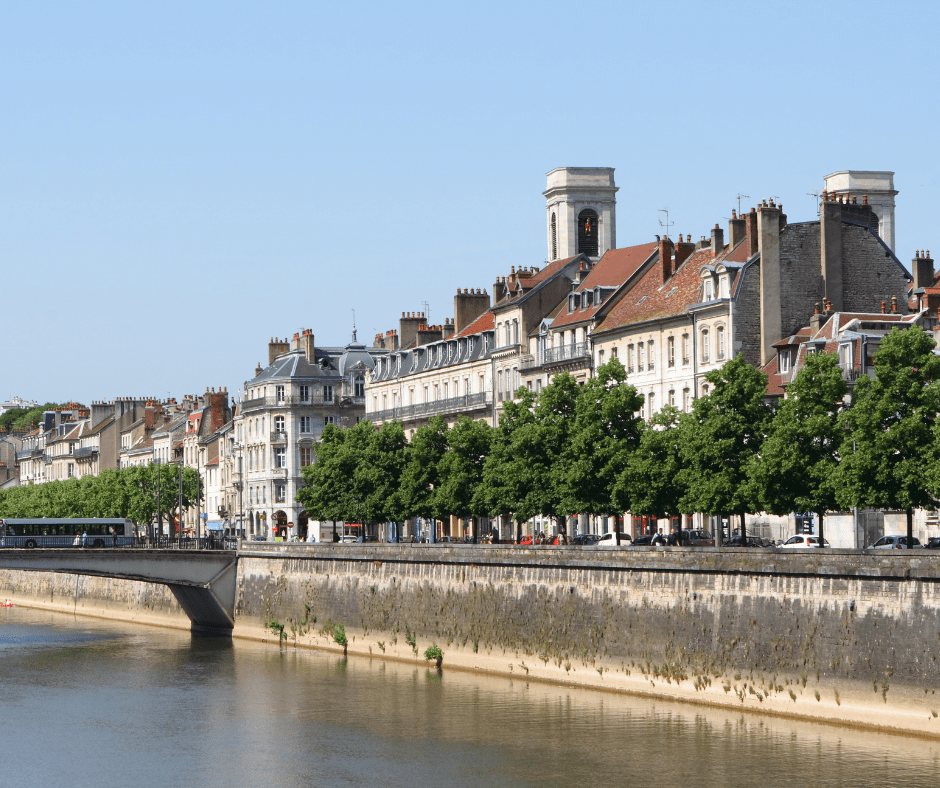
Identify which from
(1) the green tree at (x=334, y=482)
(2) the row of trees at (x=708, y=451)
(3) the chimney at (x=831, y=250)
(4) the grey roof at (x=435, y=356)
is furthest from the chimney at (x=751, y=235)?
(4) the grey roof at (x=435, y=356)

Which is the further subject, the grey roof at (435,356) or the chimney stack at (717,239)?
the grey roof at (435,356)

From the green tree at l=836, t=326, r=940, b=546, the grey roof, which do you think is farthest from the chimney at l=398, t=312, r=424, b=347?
the green tree at l=836, t=326, r=940, b=546

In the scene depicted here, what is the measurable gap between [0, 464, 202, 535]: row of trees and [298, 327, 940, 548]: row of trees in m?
51.7

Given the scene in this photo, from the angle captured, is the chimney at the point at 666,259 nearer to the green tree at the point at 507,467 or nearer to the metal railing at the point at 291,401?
the green tree at the point at 507,467

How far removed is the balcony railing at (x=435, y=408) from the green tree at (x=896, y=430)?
45.5 m

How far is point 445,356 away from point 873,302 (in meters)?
32.9

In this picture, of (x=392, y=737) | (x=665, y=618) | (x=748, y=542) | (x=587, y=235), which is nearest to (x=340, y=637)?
(x=748, y=542)

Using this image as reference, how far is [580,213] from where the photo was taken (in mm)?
98938

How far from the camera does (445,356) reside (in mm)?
99062

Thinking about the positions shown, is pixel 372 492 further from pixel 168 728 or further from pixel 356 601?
pixel 168 728

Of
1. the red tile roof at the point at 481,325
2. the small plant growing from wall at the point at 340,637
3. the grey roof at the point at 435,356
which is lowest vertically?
the small plant growing from wall at the point at 340,637

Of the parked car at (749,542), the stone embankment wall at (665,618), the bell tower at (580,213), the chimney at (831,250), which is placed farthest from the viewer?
the bell tower at (580,213)

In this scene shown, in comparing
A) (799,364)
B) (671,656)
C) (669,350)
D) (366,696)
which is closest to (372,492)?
(669,350)

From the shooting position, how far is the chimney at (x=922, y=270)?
244ft
